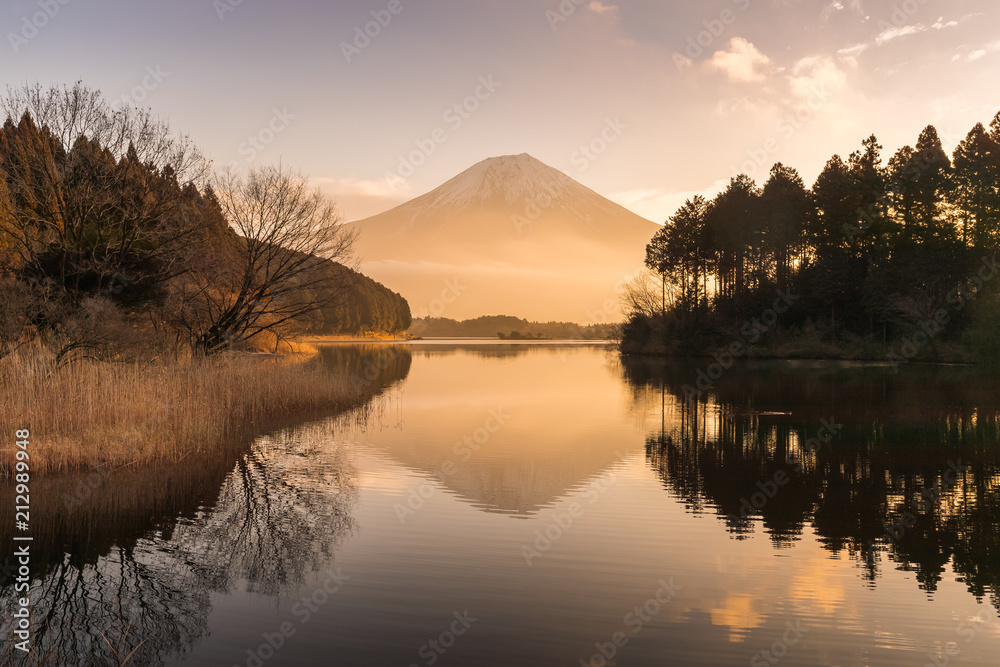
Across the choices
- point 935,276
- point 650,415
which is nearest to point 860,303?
point 935,276

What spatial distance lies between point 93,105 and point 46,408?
11.9 meters

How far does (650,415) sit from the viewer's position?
2569 cm

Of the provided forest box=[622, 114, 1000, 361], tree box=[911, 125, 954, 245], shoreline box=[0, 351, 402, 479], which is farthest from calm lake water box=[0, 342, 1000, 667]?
tree box=[911, 125, 954, 245]

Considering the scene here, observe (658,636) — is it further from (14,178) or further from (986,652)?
(14,178)

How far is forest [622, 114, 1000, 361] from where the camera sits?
55.9 metres

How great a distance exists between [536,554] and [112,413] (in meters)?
11.0

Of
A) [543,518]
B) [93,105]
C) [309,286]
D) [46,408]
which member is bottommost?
[543,518]

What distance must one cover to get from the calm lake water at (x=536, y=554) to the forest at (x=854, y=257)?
41.6 metres

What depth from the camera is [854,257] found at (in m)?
63.2

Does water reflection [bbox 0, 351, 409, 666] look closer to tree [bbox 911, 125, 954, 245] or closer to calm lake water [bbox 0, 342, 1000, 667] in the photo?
calm lake water [bbox 0, 342, 1000, 667]

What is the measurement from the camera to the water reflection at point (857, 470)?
9.94 m

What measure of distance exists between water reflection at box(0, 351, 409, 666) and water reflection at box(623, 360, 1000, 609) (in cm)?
651
